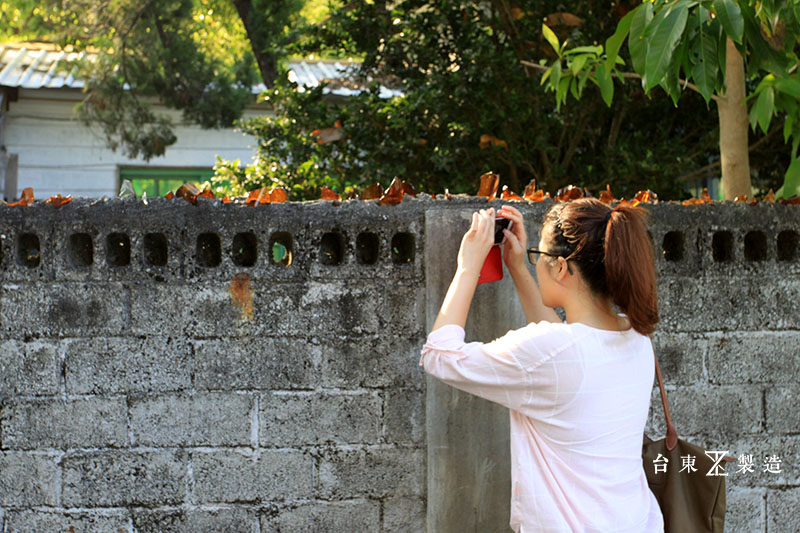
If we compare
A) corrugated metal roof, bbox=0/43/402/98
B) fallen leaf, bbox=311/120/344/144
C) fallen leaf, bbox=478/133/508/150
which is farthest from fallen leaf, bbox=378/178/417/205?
corrugated metal roof, bbox=0/43/402/98

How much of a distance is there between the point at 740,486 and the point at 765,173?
3589mm

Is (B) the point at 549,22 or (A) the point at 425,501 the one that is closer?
(A) the point at 425,501

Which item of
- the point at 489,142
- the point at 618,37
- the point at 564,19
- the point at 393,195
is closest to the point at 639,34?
the point at 618,37

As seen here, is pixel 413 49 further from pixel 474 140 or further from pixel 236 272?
pixel 236 272

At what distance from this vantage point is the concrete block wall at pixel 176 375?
10.4 ft

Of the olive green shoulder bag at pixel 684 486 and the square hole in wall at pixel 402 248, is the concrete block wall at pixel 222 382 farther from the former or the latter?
the olive green shoulder bag at pixel 684 486

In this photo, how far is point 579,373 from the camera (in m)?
2.16

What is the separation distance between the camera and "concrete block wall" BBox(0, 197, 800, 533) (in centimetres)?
315

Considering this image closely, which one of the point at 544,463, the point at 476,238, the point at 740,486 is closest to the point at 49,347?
the point at 476,238

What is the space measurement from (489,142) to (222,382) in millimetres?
2949

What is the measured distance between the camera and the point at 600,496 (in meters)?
2.19

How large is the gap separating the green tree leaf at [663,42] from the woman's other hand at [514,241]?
63 cm

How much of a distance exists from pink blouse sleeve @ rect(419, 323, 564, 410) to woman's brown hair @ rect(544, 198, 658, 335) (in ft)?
0.78

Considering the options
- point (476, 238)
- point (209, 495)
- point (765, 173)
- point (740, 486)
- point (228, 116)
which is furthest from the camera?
point (228, 116)
